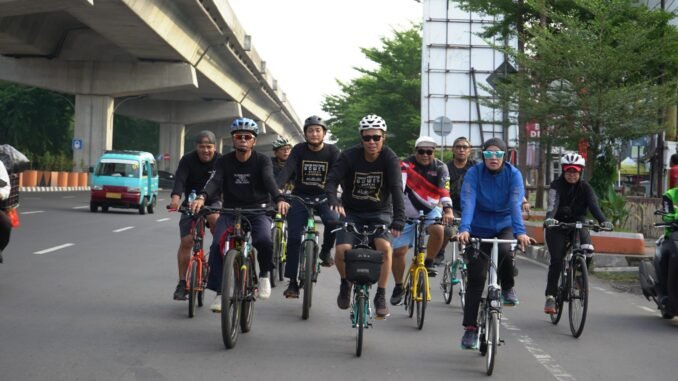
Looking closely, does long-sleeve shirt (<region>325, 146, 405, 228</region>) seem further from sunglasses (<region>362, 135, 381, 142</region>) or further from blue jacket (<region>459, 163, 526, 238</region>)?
blue jacket (<region>459, 163, 526, 238</region>)

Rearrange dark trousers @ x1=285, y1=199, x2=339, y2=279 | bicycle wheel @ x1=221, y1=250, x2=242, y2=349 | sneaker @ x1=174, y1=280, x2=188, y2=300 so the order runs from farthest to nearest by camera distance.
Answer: dark trousers @ x1=285, y1=199, x2=339, y2=279 → sneaker @ x1=174, y1=280, x2=188, y2=300 → bicycle wheel @ x1=221, y1=250, x2=242, y2=349

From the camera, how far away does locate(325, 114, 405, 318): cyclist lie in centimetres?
880

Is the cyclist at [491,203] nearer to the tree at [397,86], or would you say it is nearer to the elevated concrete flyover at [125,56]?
the elevated concrete flyover at [125,56]

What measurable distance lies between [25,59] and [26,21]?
767cm

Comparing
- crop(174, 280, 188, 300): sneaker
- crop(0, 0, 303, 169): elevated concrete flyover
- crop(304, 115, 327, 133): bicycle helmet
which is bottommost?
crop(174, 280, 188, 300): sneaker

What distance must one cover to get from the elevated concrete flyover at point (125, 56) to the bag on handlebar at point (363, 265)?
23.8 metres

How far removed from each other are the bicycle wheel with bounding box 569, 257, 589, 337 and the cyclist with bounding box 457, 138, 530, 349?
1.14 metres

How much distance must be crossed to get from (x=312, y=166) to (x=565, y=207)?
8.59ft

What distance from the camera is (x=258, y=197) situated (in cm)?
953

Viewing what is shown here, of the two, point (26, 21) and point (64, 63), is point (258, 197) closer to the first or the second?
point (26, 21)

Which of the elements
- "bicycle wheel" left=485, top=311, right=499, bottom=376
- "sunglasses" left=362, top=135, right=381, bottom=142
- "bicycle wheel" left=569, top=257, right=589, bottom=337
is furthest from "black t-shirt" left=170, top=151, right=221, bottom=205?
"bicycle wheel" left=485, top=311, right=499, bottom=376

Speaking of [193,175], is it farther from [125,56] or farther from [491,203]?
[125,56]

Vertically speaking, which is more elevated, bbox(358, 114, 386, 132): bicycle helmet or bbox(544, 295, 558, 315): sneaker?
bbox(358, 114, 386, 132): bicycle helmet

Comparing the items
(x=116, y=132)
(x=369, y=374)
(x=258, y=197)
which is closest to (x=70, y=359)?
(x=369, y=374)
